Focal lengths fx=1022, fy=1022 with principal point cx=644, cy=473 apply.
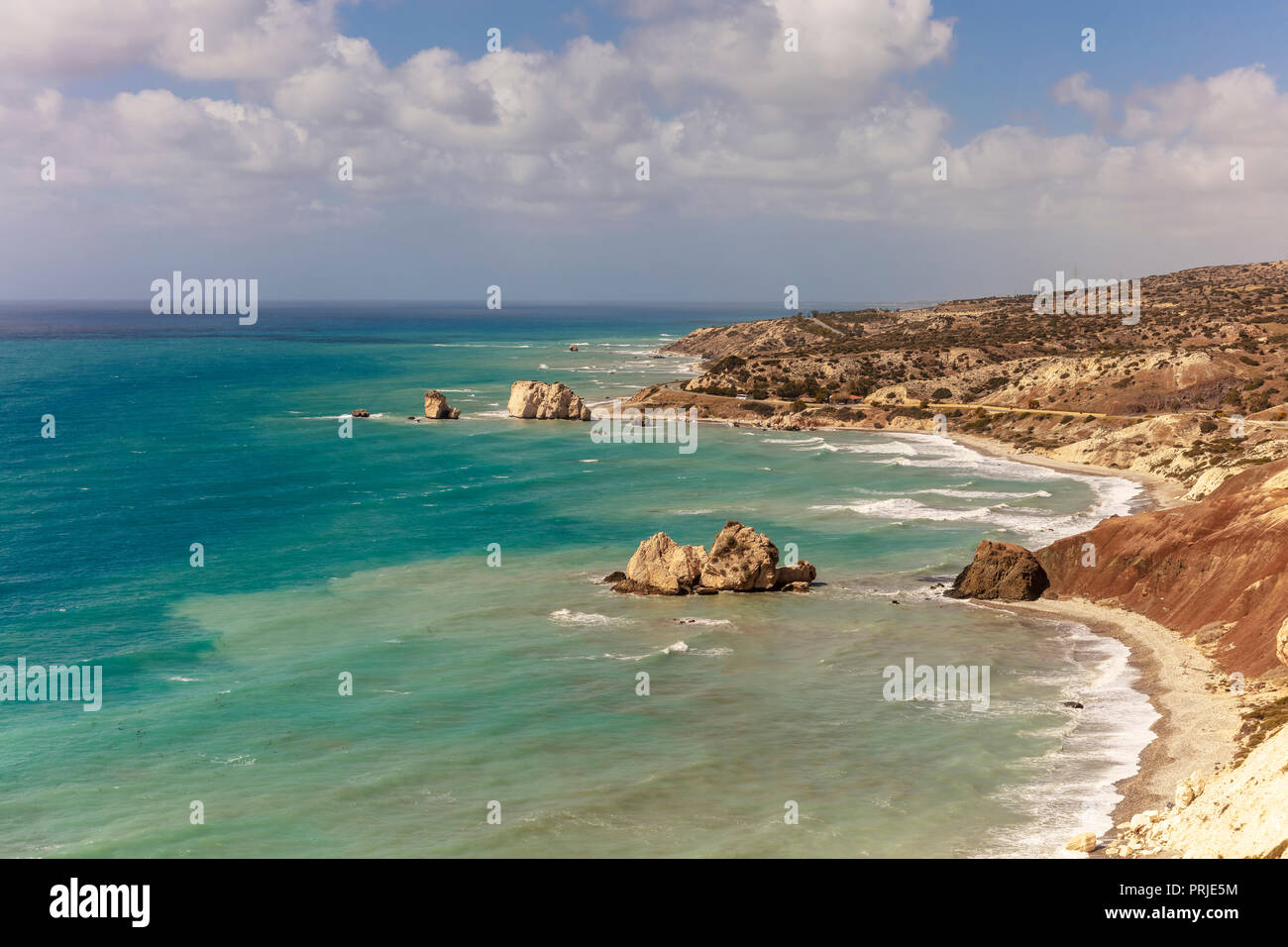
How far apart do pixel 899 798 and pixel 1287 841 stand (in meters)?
11.4

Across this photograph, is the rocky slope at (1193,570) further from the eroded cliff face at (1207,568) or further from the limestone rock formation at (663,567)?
the limestone rock formation at (663,567)

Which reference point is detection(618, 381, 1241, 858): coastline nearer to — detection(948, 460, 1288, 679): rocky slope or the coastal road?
detection(948, 460, 1288, 679): rocky slope

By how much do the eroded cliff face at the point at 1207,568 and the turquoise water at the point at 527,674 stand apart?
4.28 meters

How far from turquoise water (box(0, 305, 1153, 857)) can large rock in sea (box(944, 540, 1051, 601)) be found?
1692 mm

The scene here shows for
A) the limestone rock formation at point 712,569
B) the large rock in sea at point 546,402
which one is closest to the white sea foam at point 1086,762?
the limestone rock formation at point 712,569

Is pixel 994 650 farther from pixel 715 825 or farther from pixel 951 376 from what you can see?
pixel 951 376

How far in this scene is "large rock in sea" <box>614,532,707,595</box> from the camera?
50.0 meters

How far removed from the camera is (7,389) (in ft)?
492

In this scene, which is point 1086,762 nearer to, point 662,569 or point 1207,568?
point 1207,568

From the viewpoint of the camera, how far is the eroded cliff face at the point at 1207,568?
38531mm

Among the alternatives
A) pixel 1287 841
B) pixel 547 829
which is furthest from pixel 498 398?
pixel 1287 841

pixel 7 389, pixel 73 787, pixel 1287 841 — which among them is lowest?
pixel 73 787

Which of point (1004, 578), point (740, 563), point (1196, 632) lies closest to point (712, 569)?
point (740, 563)

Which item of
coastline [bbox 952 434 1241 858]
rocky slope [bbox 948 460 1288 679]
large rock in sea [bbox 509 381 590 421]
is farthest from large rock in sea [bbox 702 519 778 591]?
large rock in sea [bbox 509 381 590 421]
